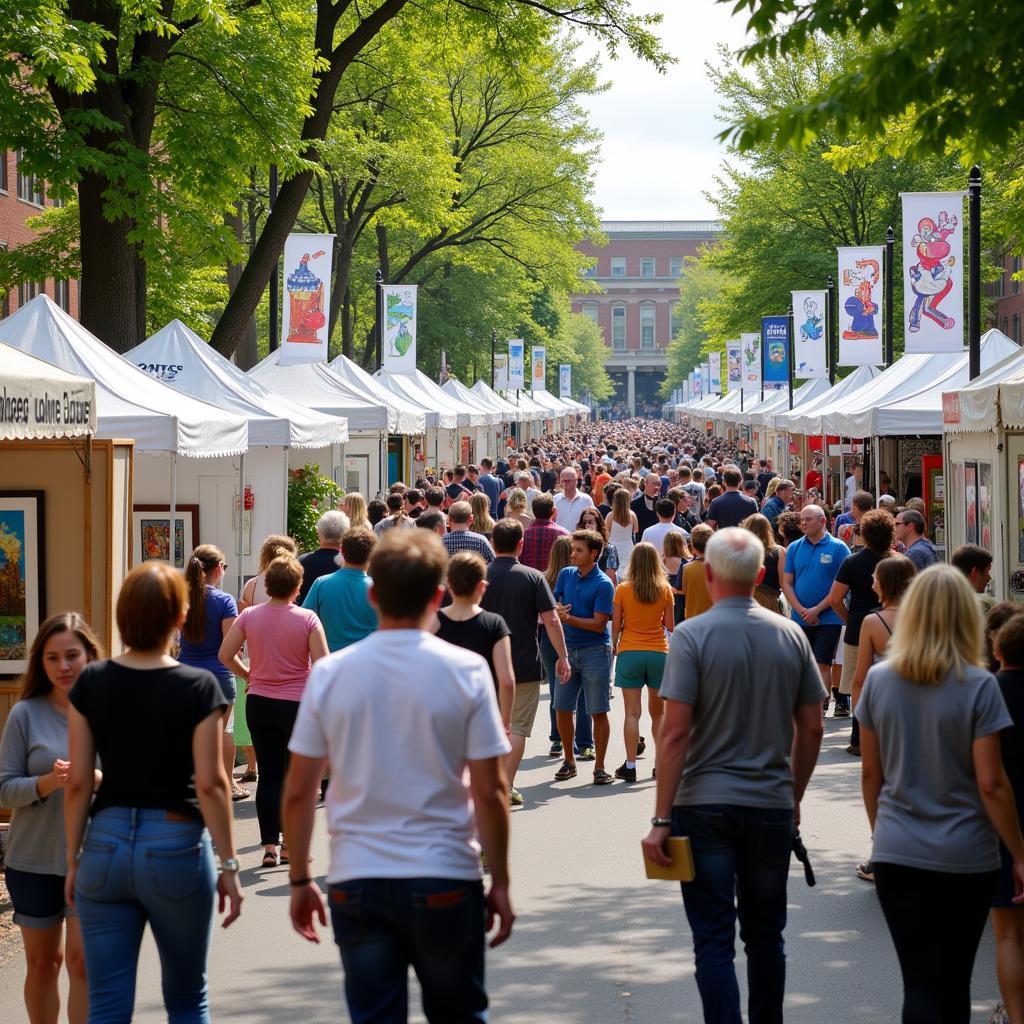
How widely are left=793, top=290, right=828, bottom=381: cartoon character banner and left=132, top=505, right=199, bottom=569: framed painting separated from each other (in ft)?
50.3

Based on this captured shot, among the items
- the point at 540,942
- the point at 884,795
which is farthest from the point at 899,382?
the point at 884,795

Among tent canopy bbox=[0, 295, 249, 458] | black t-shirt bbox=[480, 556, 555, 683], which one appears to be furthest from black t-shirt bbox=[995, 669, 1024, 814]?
tent canopy bbox=[0, 295, 249, 458]

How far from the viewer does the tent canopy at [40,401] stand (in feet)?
25.7

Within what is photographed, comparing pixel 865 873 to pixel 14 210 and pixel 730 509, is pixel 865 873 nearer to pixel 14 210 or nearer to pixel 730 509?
pixel 730 509

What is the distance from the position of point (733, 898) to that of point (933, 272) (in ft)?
47.4

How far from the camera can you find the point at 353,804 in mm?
3951

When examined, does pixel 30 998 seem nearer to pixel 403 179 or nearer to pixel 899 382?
pixel 899 382

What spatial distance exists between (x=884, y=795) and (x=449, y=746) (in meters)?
1.64

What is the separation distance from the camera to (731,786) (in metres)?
5.10

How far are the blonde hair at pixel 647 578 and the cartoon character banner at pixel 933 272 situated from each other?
8821 mm

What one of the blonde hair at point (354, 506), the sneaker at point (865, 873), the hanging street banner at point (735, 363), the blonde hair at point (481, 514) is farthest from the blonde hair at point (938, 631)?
the hanging street banner at point (735, 363)

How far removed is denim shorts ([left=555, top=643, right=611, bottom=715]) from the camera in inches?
434

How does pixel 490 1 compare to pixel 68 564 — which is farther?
pixel 490 1

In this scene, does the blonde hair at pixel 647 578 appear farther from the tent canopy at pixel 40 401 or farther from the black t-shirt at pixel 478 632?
the tent canopy at pixel 40 401
